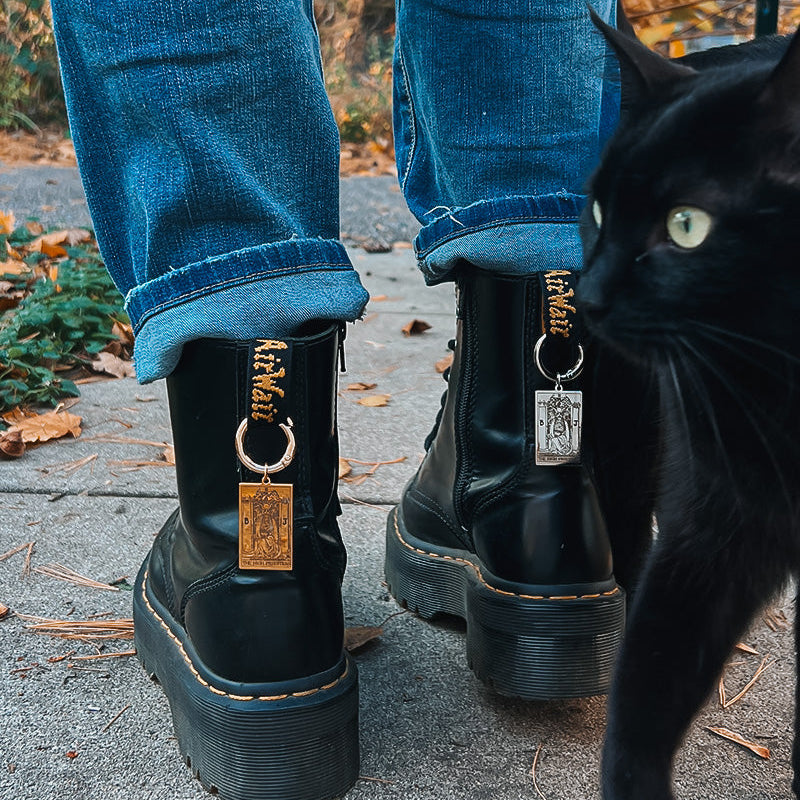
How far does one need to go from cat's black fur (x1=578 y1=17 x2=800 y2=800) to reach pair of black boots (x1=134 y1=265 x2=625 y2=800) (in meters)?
0.16

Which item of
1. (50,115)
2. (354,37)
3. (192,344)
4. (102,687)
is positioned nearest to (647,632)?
(192,344)

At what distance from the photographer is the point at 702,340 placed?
770 mm

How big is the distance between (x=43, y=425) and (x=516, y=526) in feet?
3.92

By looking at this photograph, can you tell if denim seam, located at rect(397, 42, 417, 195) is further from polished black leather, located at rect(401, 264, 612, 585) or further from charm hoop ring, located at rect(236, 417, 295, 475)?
charm hoop ring, located at rect(236, 417, 295, 475)

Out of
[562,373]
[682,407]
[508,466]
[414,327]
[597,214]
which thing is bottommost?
[414,327]

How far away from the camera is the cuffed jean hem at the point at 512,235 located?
111cm

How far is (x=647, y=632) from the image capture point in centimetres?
88

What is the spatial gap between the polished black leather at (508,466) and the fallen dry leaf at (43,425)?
1.01m

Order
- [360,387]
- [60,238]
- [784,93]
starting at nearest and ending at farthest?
[784,93], [360,387], [60,238]

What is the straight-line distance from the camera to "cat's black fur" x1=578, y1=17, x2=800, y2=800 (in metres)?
0.72

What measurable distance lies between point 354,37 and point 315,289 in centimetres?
720

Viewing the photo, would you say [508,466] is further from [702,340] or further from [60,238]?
[60,238]

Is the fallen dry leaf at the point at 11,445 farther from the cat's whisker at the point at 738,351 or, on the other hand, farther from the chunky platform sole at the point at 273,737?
the cat's whisker at the point at 738,351

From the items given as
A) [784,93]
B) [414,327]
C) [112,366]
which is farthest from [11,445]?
[784,93]
